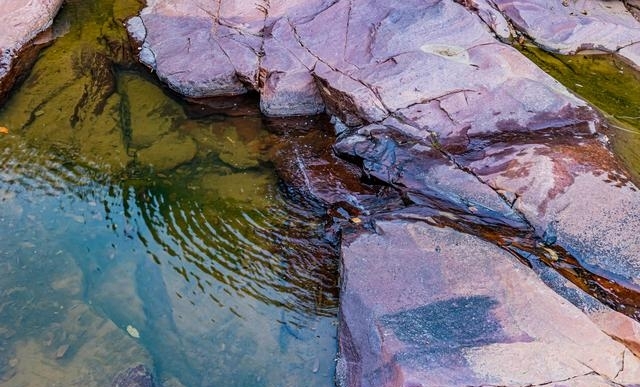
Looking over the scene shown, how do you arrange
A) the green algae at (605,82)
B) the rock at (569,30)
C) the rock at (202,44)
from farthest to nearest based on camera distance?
the rock at (569,30) < the rock at (202,44) < the green algae at (605,82)

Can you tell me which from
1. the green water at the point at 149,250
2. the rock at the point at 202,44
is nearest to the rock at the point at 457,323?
the green water at the point at 149,250

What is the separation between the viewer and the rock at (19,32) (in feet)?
25.0

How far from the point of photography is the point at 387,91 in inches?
258

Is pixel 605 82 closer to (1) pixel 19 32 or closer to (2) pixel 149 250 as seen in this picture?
(2) pixel 149 250

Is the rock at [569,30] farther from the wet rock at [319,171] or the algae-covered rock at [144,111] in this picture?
the algae-covered rock at [144,111]

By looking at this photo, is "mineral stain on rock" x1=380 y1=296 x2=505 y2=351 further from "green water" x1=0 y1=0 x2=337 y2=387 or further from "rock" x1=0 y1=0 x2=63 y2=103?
"rock" x1=0 y1=0 x2=63 y2=103

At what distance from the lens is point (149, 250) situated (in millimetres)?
5516

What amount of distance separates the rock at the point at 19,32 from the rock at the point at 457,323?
5.59 m

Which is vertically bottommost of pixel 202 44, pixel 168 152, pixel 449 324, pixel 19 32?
pixel 449 324

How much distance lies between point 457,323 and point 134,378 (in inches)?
102

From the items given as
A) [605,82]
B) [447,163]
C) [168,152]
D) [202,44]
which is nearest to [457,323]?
[447,163]

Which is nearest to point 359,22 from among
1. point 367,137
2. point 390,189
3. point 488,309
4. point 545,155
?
point 367,137

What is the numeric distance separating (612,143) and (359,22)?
3392mm

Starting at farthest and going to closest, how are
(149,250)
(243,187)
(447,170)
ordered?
(243,187)
(447,170)
(149,250)
